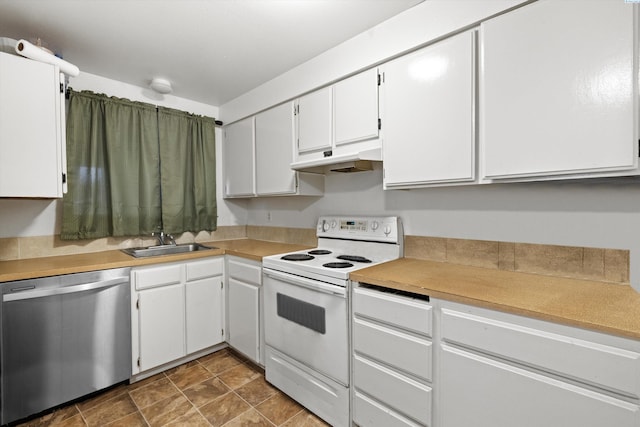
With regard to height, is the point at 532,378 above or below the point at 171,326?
above

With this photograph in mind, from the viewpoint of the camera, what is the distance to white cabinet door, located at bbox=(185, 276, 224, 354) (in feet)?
7.82

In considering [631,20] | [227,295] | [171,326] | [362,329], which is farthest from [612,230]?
[171,326]

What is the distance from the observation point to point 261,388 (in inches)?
82.7

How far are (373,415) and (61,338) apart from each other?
1.91 meters

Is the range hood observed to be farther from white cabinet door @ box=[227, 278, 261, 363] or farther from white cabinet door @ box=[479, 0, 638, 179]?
white cabinet door @ box=[227, 278, 261, 363]

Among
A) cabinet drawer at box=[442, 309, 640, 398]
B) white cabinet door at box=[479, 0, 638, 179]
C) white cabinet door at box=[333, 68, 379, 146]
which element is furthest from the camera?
white cabinet door at box=[333, 68, 379, 146]

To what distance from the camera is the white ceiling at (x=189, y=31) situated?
1.65 meters

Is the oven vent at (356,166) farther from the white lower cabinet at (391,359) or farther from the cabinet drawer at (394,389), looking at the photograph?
the cabinet drawer at (394,389)

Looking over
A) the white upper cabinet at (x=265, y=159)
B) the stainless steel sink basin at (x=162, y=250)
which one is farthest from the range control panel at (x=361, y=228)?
the stainless steel sink basin at (x=162, y=250)

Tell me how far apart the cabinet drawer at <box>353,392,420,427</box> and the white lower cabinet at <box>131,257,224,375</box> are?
144 centimetres

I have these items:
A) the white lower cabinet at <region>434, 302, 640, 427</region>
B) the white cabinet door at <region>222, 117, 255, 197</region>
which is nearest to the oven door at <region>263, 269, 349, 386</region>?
the white lower cabinet at <region>434, 302, 640, 427</region>

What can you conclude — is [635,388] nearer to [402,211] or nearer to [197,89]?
[402,211]

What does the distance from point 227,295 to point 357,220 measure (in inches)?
51.6

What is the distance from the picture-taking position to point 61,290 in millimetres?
1796
